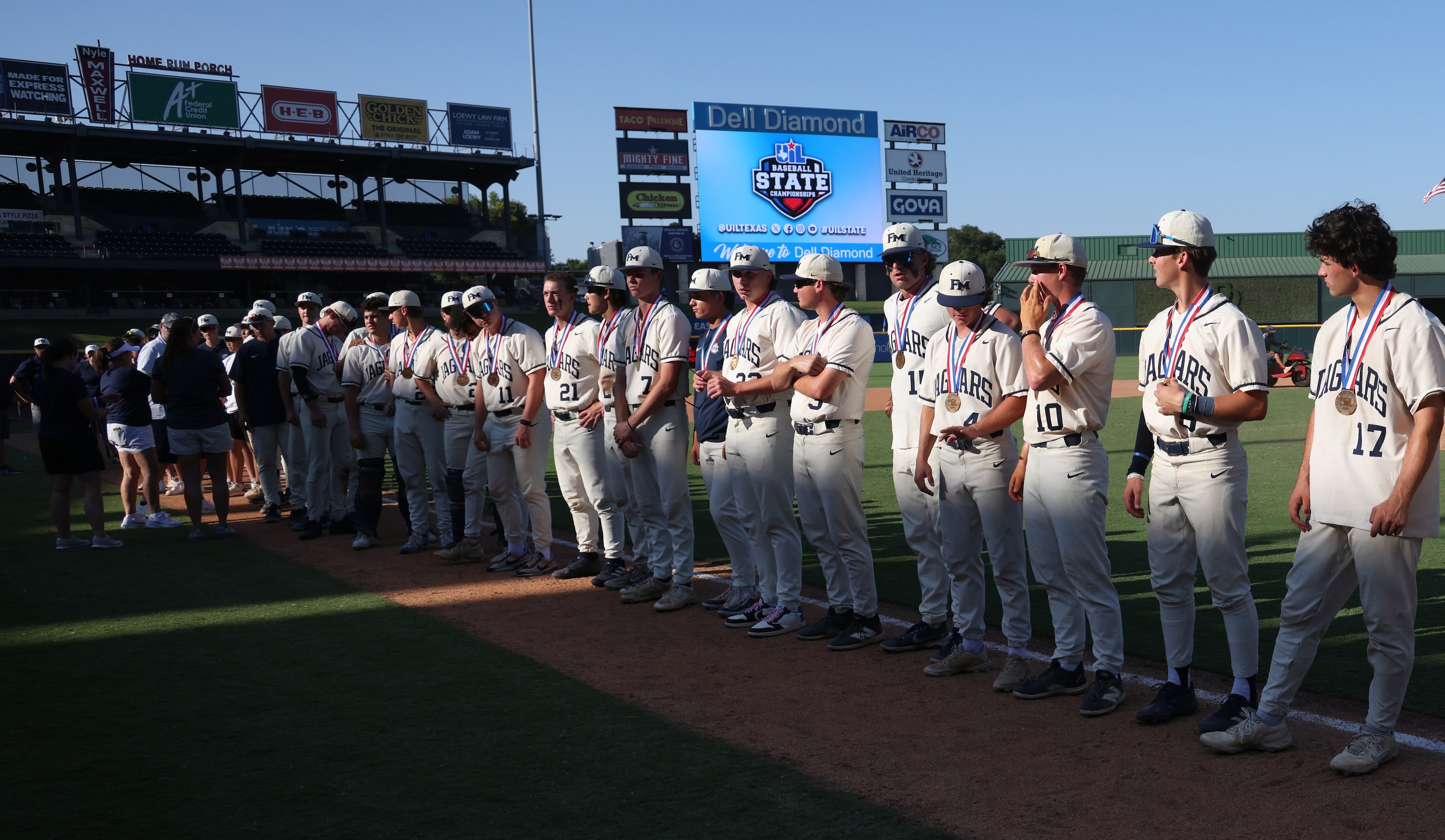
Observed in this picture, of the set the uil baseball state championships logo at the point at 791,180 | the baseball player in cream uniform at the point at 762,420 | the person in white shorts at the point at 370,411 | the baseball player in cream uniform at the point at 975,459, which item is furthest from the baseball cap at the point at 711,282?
the uil baseball state championships logo at the point at 791,180

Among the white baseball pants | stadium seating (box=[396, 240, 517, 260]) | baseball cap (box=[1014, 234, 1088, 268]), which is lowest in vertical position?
A: the white baseball pants

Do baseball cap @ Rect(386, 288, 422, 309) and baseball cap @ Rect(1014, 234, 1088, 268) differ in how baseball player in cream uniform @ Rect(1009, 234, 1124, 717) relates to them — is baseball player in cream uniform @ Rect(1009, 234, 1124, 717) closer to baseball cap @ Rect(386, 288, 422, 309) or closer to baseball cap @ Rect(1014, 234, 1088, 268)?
baseball cap @ Rect(1014, 234, 1088, 268)

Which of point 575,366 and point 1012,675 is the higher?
point 575,366

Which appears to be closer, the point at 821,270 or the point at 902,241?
the point at 902,241

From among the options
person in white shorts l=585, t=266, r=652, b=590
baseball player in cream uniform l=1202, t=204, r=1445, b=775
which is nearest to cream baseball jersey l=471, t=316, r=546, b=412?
person in white shorts l=585, t=266, r=652, b=590

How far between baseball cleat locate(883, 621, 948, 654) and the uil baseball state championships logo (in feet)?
96.2

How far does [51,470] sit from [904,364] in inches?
295

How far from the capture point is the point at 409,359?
340 inches

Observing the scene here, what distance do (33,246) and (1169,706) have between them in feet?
151

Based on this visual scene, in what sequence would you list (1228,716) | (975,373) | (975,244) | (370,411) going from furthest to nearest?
(975,244) < (370,411) < (975,373) < (1228,716)

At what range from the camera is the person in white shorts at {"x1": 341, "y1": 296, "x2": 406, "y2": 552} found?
909 centimetres

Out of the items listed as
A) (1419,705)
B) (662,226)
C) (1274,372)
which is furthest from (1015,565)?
(662,226)

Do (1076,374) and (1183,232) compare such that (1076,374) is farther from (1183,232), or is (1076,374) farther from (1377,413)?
(1377,413)

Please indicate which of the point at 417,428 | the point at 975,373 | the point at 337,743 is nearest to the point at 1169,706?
the point at 975,373
